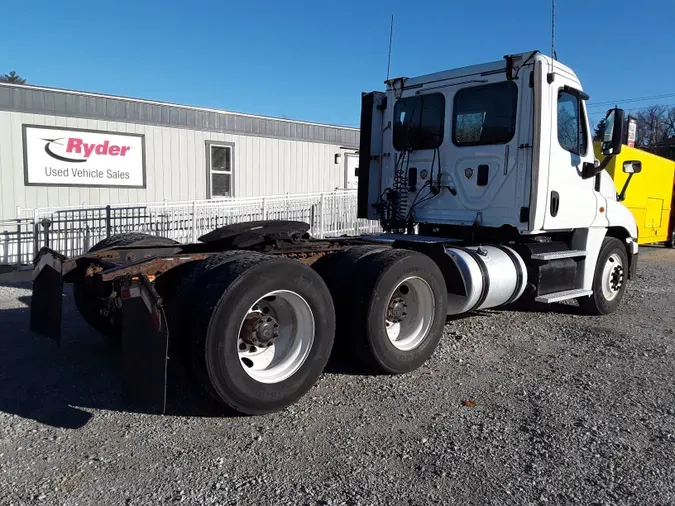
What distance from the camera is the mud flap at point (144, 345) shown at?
3.51 m

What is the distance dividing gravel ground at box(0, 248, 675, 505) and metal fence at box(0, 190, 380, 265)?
5.66 m

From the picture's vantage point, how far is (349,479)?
311cm

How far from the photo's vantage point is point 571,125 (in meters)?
6.58

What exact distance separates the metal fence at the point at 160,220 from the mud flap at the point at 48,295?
5978mm

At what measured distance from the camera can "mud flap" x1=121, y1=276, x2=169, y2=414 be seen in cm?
351

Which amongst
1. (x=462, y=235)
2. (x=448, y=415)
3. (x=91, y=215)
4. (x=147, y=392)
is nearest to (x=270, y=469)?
(x=147, y=392)

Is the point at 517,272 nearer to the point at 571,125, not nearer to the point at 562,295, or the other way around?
the point at 562,295

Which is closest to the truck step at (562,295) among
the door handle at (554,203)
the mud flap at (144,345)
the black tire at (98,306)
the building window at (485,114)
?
the door handle at (554,203)

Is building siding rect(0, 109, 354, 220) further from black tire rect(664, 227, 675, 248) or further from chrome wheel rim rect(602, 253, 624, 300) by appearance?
chrome wheel rim rect(602, 253, 624, 300)

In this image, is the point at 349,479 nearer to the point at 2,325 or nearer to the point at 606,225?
the point at 2,325

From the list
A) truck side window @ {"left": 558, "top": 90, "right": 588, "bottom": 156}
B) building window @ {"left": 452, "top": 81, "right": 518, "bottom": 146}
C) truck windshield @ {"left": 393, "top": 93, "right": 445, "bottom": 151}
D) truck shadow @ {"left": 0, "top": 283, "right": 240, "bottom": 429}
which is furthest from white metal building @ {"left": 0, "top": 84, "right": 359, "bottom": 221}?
truck side window @ {"left": 558, "top": 90, "right": 588, "bottom": 156}

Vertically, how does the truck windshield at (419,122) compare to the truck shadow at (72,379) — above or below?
above

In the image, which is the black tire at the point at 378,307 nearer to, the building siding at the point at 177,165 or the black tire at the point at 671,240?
the building siding at the point at 177,165

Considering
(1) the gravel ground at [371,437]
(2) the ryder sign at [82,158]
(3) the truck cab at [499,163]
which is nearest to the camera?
(1) the gravel ground at [371,437]
